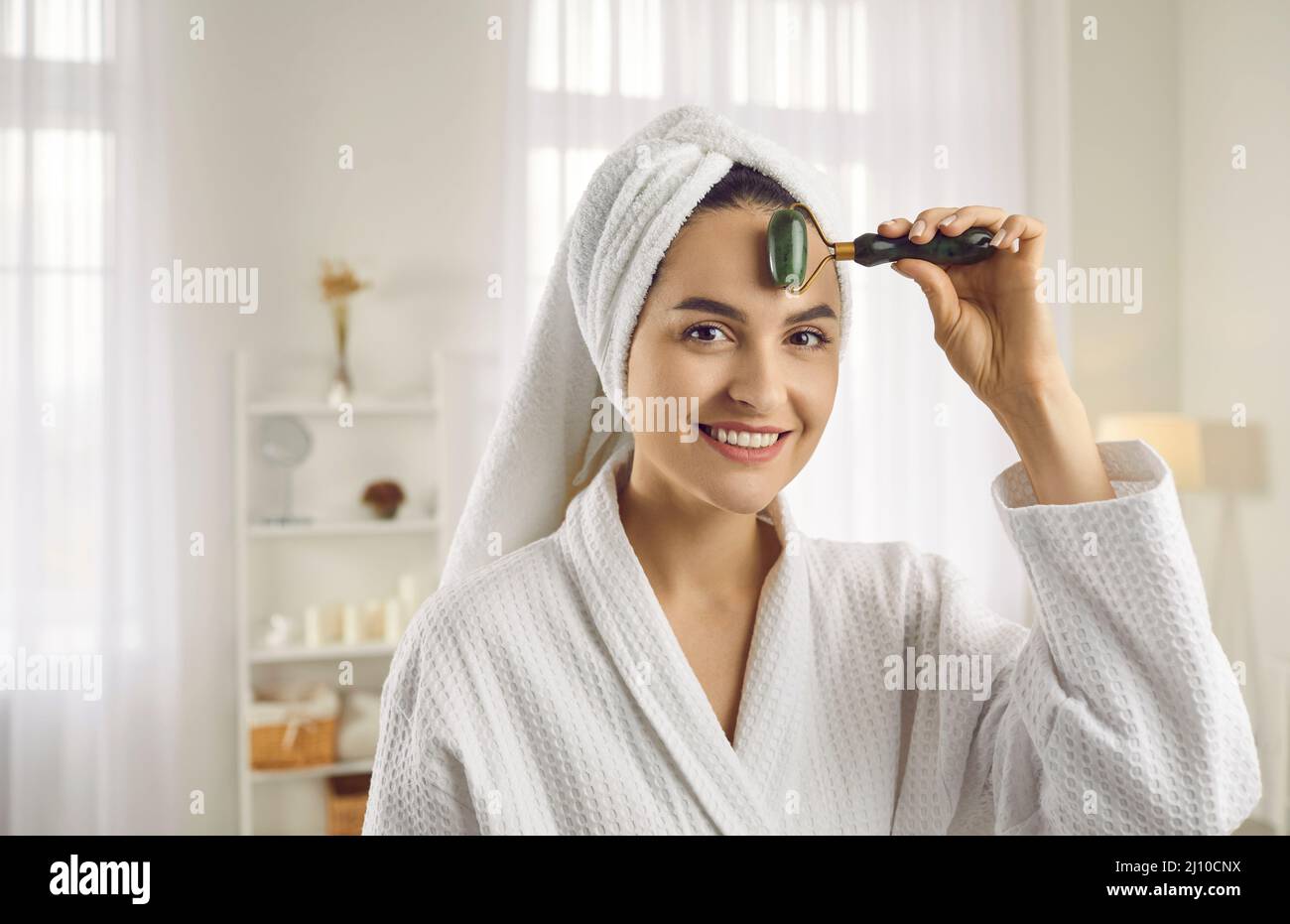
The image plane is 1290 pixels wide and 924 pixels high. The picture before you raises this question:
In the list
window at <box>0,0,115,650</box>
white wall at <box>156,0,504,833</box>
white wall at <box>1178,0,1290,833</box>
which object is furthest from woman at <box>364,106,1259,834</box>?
white wall at <box>1178,0,1290,833</box>

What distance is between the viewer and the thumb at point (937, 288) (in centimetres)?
77

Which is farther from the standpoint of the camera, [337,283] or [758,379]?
[337,283]

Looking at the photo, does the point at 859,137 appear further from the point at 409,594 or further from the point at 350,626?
the point at 350,626

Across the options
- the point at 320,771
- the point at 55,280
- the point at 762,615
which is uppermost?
the point at 55,280

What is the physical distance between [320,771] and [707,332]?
209 centimetres

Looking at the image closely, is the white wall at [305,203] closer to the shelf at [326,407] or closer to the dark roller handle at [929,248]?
the shelf at [326,407]

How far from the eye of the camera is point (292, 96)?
268 centimetres

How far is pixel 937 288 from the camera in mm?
776

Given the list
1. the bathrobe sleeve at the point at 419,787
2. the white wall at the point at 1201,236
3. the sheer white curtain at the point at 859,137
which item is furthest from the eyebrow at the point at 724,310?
the white wall at the point at 1201,236

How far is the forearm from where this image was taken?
0.75 metres

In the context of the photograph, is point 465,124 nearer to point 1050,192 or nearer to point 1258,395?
point 1050,192

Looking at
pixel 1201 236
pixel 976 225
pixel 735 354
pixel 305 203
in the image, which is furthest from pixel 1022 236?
pixel 1201 236

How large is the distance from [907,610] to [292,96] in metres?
2.41
